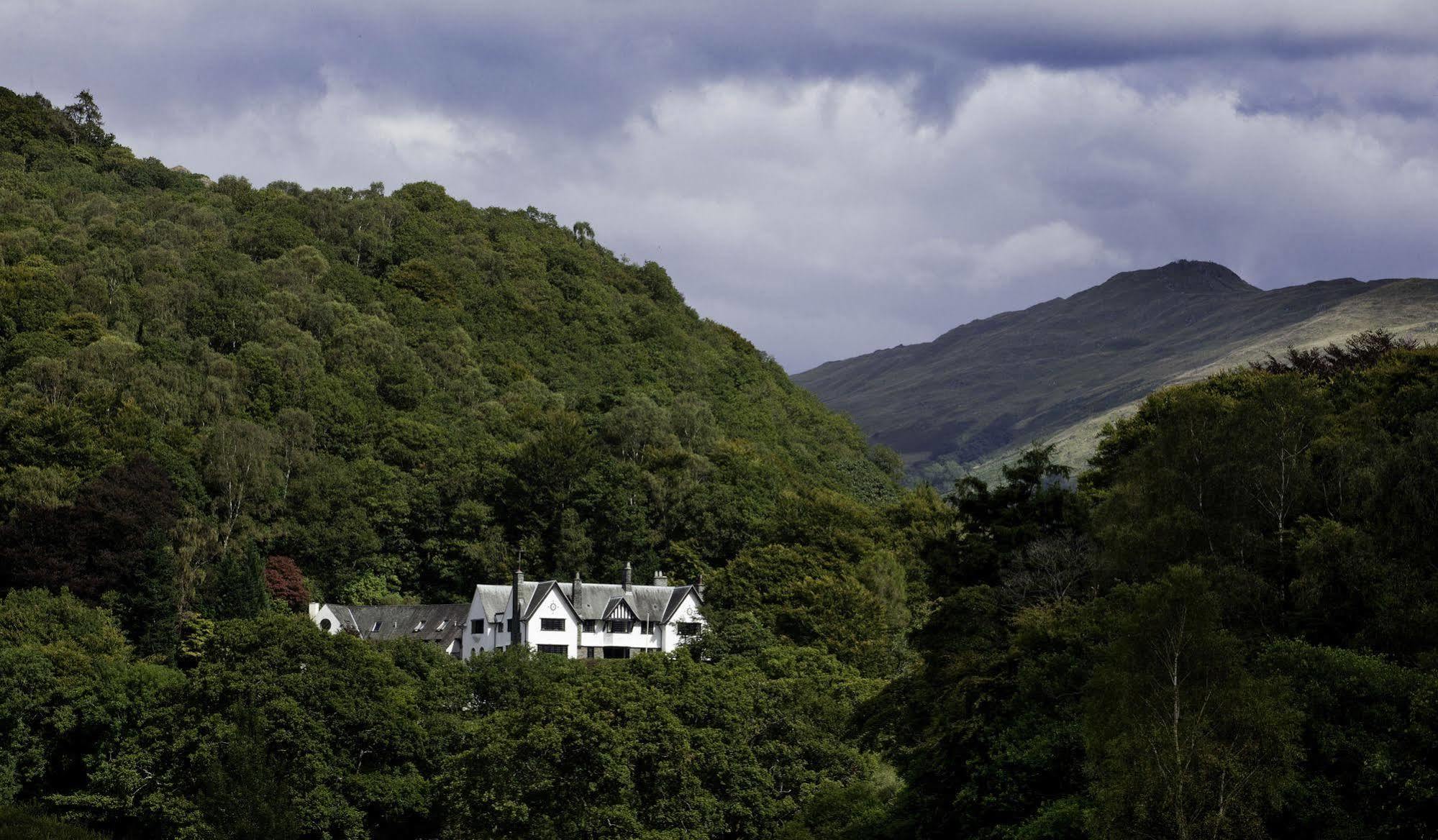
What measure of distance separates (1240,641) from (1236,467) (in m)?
9.79

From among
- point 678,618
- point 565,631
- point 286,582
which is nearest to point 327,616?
point 286,582

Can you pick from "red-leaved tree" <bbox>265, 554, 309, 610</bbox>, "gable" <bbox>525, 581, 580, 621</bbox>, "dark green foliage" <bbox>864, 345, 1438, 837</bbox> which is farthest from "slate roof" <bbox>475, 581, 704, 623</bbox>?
"dark green foliage" <bbox>864, 345, 1438, 837</bbox>

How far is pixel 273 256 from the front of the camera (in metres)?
136

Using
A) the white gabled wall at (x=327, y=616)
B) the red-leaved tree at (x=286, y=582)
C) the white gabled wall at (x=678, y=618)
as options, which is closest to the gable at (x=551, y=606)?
the white gabled wall at (x=678, y=618)

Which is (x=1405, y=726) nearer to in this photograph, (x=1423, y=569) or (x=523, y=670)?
(x=1423, y=569)

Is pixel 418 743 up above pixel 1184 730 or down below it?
below

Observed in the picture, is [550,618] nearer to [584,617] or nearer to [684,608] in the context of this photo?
[584,617]

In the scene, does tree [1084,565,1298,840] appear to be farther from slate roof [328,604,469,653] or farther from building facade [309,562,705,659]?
slate roof [328,604,469,653]

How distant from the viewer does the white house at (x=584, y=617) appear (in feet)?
300

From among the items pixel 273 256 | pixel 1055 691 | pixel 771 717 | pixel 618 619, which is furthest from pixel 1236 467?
pixel 273 256

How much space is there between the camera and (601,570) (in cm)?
10075

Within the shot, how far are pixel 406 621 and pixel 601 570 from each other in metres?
14.4

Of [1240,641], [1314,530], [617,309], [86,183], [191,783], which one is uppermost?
[86,183]

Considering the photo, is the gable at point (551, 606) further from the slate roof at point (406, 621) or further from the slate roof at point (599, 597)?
the slate roof at point (406, 621)
